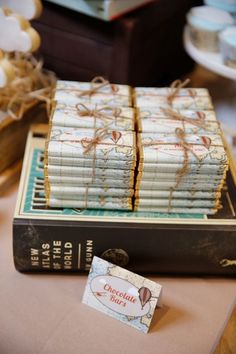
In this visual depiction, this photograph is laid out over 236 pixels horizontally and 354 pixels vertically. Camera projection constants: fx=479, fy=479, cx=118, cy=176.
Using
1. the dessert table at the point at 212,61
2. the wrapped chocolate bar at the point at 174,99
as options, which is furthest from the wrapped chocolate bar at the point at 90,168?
the dessert table at the point at 212,61

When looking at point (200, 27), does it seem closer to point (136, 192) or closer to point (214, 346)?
point (136, 192)

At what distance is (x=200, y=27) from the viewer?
0.98m

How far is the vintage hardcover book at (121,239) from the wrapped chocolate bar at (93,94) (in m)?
0.16

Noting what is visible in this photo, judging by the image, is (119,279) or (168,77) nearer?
(119,279)

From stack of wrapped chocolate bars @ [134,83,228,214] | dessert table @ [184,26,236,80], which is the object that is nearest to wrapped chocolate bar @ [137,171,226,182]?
stack of wrapped chocolate bars @ [134,83,228,214]

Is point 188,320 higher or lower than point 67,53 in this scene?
lower

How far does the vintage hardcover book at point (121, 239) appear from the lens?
28.0 inches

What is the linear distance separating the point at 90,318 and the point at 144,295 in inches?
3.7

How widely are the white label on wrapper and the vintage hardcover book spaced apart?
0.05 m

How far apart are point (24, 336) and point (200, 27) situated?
2.23ft

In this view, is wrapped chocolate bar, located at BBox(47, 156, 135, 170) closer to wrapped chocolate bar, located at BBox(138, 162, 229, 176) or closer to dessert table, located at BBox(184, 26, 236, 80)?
wrapped chocolate bar, located at BBox(138, 162, 229, 176)

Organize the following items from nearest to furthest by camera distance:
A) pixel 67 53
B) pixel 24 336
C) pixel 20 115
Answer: pixel 24 336 < pixel 20 115 < pixel 67 53

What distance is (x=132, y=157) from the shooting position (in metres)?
0.68

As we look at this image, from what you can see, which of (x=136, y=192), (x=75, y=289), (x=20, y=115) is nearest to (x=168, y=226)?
(x=136, y=192)
